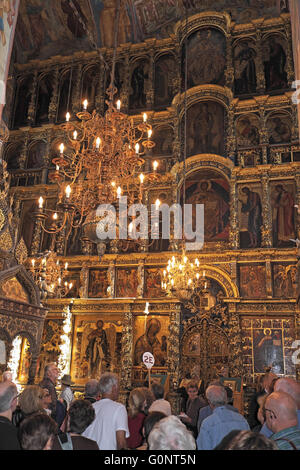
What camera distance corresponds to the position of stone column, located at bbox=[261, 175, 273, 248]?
12328 millimetres

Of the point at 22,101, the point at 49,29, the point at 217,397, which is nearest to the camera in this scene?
the point at 217,397

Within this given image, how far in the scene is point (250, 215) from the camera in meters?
13.0

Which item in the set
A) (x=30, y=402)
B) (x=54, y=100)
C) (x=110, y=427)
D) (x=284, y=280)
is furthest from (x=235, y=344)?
(x=54, y=100)

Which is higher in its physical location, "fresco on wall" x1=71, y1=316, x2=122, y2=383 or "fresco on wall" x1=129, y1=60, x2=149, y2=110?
"fresco on wall" x1=129, y1=60, x2=149, y2=110

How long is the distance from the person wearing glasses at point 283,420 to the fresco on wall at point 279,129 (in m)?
12.4

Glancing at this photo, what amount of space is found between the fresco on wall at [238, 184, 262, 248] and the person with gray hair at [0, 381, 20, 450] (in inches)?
421

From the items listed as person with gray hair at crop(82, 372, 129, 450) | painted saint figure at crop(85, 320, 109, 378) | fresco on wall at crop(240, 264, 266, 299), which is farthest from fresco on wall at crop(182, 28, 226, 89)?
person with gray hair at crop(82, 372, 129, 450)

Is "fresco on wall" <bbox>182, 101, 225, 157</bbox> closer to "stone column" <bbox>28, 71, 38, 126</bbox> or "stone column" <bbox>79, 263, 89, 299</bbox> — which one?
"stone column" <bbox>79, 263, 89, 299</bbox>

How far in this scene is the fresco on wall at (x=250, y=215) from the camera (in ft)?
41.6

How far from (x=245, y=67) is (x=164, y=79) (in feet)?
→ 10.1

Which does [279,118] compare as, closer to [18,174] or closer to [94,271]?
[94,271]

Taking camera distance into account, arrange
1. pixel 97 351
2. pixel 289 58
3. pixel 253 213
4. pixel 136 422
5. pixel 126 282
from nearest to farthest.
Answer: pixel 136 422 < pixel 97 351 < pixel 253 213 < pixel 126 282 < pixel 289 58

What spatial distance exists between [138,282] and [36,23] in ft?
39.7

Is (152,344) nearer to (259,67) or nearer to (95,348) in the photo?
(95,348)
